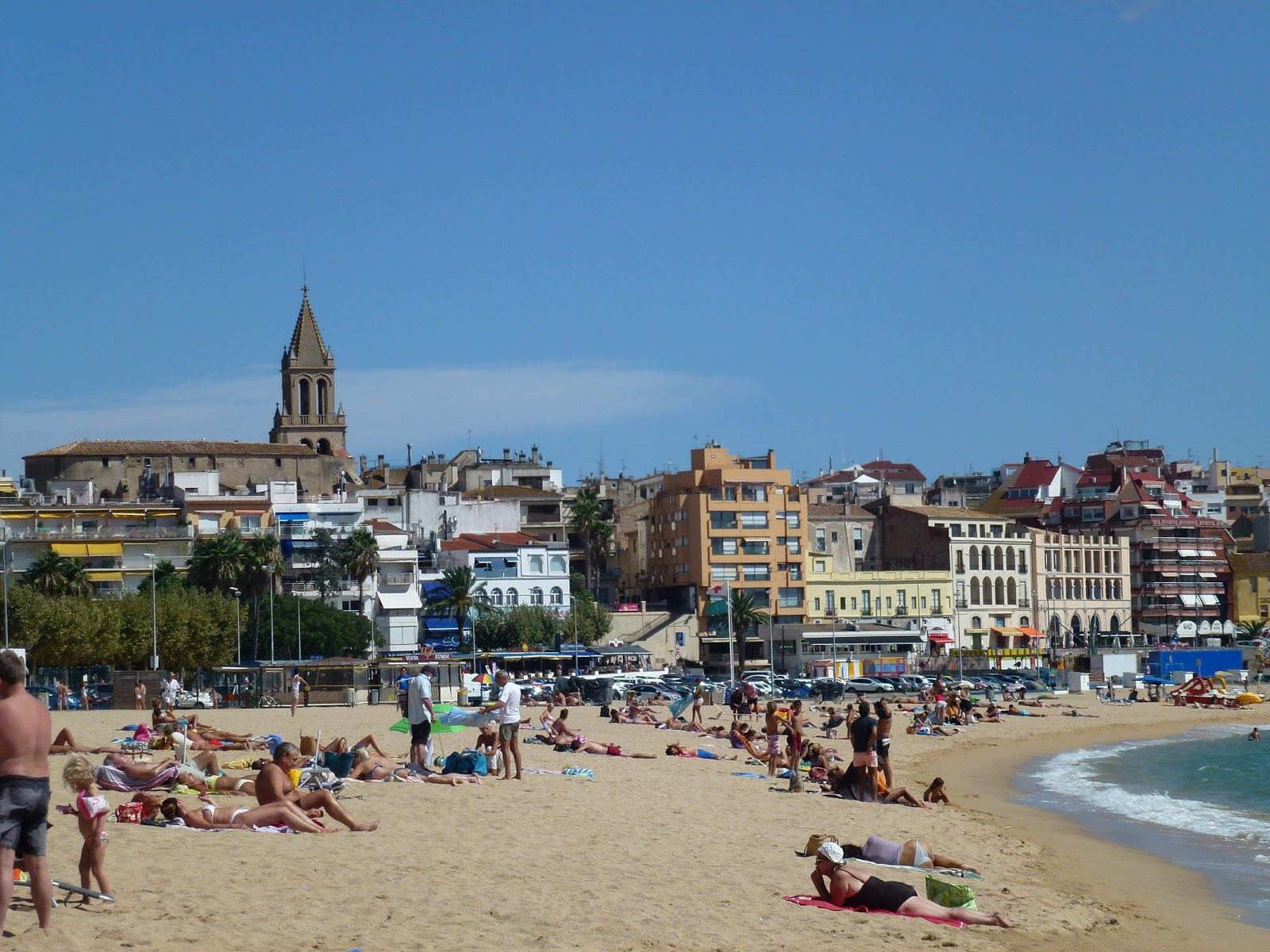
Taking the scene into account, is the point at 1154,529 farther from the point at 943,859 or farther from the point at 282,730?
the point at 943,859

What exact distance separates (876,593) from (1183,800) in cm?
5846

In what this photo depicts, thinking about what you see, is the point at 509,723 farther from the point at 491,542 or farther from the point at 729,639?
the point at 491,542

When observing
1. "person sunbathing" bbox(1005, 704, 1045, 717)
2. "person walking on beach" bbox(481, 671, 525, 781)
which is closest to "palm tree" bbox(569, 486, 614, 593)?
"person sunbathing" bbox(1005, 704, 1045, 717)

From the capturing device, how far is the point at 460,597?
74.8 meters

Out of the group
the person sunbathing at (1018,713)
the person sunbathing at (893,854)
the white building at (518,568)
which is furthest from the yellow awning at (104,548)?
the person sunbathing at (893,854)

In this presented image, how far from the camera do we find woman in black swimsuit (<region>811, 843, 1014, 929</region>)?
12320mm

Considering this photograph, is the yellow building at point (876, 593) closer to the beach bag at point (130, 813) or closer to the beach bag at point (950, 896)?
the beach bag at point (130, 813)

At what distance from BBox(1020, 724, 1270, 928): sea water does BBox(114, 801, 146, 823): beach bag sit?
1066 cm

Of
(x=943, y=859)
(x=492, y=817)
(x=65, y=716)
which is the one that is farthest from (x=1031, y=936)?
(x=65, y=716)

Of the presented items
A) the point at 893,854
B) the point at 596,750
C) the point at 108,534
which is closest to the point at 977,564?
the point at 108,534

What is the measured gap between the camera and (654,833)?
16219 mm

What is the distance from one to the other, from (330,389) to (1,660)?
108109 millimetres

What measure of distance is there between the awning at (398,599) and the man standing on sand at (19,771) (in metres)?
67.2

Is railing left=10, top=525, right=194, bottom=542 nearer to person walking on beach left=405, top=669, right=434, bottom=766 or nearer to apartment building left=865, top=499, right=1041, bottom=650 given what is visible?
apartment building left=865, top=499, right=1041, bottom=650
